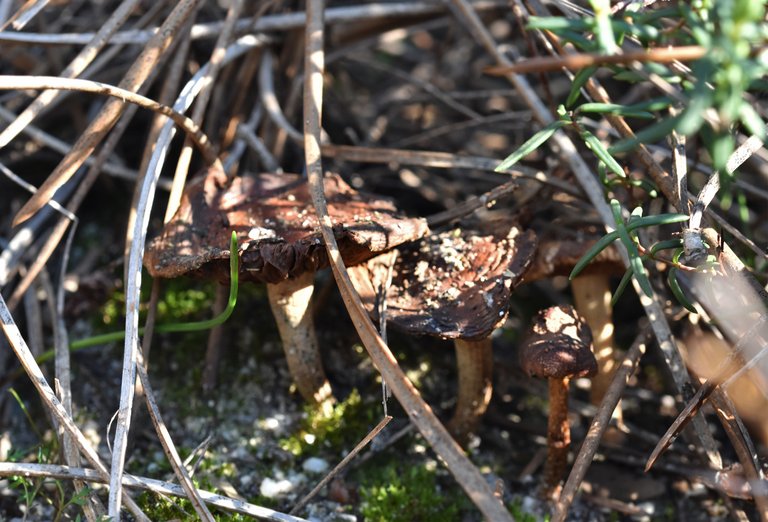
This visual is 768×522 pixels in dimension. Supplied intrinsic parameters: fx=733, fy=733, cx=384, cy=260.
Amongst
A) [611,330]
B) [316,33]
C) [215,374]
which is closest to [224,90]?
[316,33]

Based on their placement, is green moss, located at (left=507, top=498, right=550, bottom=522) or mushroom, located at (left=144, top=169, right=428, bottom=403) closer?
mushroom, located at (left=144, top=169, right=428, bottom=403)

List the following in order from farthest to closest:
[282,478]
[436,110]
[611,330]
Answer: [436,110]
[611,330]
[282,478]

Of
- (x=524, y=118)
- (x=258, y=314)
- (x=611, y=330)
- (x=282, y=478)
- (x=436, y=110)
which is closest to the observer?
(x=282, y=478)

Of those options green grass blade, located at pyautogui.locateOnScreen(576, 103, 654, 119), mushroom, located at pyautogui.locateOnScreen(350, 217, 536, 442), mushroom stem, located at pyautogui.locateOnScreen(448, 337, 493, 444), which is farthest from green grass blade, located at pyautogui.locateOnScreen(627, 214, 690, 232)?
mushroom stem, located at pyautogui.locateOnScreen(448, 337, 493, 444)

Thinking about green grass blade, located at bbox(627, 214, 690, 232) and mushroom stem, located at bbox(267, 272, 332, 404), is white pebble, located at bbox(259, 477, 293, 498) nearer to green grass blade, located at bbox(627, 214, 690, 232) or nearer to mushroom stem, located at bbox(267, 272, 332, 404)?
mushroom stem, located at bbox(267, 272, 332, 404)

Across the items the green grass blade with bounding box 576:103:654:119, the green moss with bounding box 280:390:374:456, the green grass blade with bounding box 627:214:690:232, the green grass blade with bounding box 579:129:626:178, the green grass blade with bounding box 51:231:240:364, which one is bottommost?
the green moss with bounding box 280:390:374:456

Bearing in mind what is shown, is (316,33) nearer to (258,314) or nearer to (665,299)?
(258,314)
